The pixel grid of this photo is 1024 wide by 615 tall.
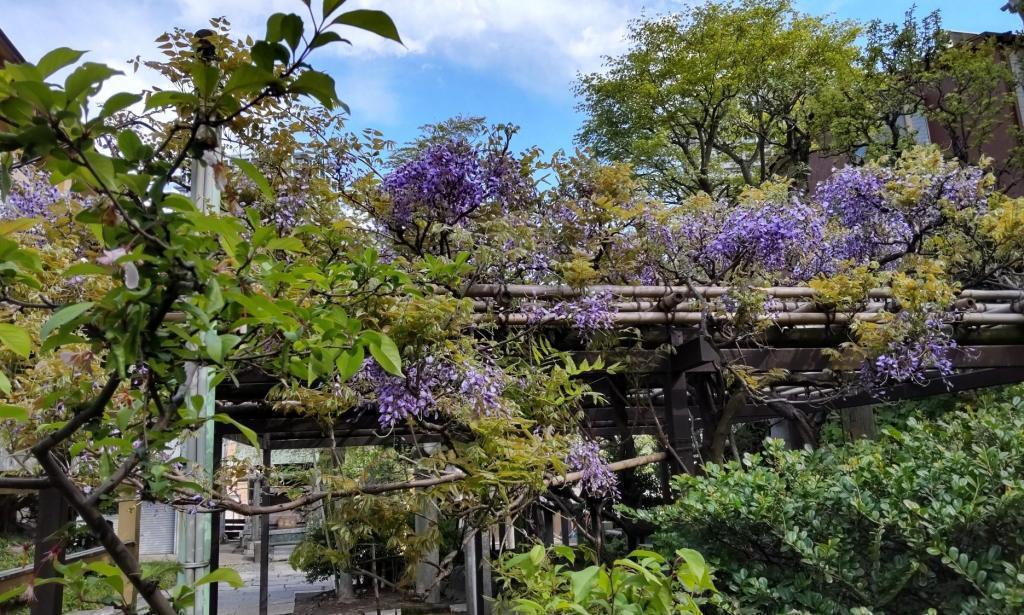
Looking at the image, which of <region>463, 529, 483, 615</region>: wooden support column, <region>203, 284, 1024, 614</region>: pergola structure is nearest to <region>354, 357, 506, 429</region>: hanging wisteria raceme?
<region>203, 284, 1024, 614</region>: pergola structure

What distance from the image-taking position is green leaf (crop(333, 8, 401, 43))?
0.67 metres

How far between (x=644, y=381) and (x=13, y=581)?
6.48 metres

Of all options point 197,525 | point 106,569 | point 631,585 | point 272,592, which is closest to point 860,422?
point 631,585

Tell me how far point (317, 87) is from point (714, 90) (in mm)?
13174

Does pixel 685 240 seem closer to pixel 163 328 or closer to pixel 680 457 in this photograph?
pixel 680 457

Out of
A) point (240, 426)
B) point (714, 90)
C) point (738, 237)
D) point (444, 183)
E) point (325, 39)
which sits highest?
point (714, 90)

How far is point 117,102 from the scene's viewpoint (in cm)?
69

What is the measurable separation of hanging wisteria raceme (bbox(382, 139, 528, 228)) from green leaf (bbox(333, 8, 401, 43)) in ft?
10.7

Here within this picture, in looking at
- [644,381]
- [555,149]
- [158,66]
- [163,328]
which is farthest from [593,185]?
[163,328]

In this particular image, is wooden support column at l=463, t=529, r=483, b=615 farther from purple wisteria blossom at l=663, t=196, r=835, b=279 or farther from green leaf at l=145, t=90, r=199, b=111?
green leaf at l=145, t=90, r=199, b=111

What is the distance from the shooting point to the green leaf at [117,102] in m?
0.69

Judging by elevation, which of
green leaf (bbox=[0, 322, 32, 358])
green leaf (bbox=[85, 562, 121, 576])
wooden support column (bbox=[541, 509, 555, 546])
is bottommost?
wooden support column (bbox=[541, 509, 555, 546])

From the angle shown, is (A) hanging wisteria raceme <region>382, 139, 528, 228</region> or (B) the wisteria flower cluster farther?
(A) hanging wisteria raceme <region>382, 139, 528, 228</region>

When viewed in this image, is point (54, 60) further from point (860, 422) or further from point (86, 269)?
point (860, 422)
